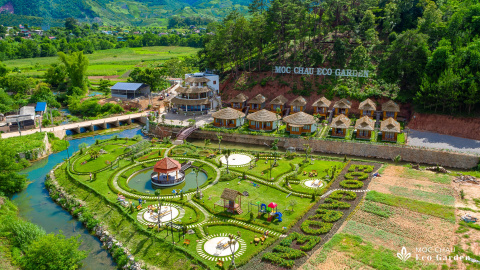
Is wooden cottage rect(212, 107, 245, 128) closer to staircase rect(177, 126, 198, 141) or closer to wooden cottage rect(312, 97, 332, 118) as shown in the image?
staircase rect(177, 126, 198, 141)

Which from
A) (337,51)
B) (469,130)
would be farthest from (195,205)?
(337,51)

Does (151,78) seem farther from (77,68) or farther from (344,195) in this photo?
(344,195)

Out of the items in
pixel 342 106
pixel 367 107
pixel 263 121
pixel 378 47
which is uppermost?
pixel 378 47

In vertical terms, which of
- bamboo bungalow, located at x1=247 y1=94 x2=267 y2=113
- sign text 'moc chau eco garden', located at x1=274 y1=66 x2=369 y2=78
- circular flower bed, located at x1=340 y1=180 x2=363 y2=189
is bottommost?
circular flower bed, located at x1=340 y1=180 x2=363 y2=189

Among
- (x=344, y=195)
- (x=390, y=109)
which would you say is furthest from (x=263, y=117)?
(x=344, y=195)

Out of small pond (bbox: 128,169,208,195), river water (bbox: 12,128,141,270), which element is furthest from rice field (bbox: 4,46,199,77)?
small pond (bbox: 128,169,208,195)

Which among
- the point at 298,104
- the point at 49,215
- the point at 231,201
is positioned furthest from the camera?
the point at 298,104
